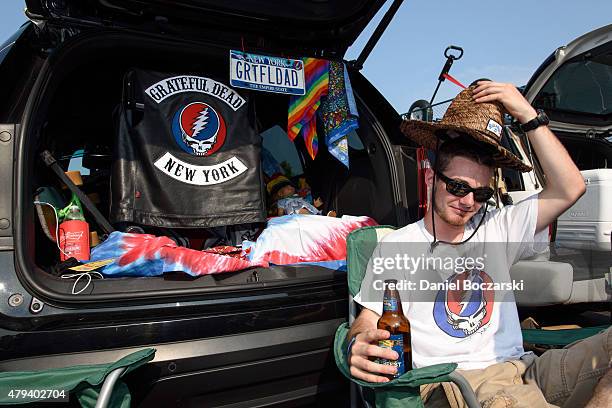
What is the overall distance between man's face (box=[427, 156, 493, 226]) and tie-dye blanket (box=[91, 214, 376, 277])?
733 mm

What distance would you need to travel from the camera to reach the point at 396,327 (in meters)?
1.72

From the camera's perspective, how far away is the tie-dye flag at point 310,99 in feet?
9.02

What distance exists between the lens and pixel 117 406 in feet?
5.05

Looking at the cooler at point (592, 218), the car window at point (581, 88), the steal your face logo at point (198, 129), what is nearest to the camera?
the steal your face logo at point (198, 129)

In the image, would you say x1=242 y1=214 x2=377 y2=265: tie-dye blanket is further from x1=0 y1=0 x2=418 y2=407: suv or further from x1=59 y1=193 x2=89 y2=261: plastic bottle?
x1=59 y1=193 x2=89 y2=261: plastic bottle

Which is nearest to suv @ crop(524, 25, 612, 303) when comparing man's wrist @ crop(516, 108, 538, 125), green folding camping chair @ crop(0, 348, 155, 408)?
man's wrist @ crop(516, 108, 538, 125)

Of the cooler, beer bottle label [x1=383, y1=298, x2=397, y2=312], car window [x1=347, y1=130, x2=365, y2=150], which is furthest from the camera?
the cooler

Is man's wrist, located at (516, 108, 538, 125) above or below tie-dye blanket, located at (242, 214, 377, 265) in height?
above

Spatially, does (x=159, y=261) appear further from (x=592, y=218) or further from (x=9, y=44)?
(x=592, y=218)

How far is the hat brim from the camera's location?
1868 millimetres

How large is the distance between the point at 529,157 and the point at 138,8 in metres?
2.82

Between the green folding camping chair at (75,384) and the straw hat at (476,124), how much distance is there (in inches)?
57.2

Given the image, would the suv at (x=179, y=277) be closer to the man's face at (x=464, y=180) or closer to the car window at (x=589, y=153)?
the man's face at (x=464, y=180)

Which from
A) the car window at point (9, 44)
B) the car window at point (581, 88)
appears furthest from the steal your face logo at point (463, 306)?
the car window at point (581, 88)
